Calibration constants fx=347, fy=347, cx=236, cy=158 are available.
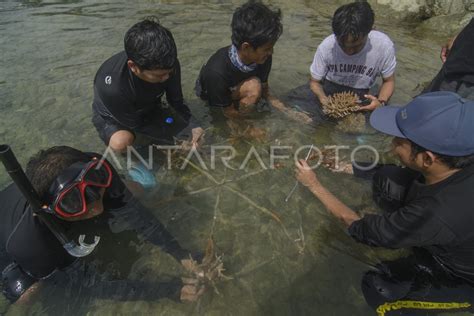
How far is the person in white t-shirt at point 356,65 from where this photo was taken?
4.61m

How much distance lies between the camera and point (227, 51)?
15.1 ft

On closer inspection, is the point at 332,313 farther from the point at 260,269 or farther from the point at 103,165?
the point at 103,165

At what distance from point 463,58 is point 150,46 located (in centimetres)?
310

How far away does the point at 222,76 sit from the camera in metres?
4.52

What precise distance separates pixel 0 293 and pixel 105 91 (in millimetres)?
2229

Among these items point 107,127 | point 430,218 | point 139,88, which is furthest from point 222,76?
point 430,218

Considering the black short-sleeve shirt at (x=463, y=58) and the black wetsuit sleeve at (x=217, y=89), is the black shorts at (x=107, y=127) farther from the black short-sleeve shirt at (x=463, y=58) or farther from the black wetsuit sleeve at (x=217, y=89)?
the black short-sleeve shirt at (x=463, y=58)

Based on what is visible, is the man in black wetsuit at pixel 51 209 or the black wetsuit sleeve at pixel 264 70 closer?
the man in black wetsuit at pixel 51 209

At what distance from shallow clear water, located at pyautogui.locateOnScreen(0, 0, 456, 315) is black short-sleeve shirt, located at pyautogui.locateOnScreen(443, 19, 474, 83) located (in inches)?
56.5

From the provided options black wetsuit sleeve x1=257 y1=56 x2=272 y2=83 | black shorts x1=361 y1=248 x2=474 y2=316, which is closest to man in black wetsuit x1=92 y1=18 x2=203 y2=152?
black wetsuit sleeve x1=257 y1=56 x2=272 y2=83

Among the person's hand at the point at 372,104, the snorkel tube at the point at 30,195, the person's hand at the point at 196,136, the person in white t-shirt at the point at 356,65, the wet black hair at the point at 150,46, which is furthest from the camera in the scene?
the person's hand at the point at 372,104

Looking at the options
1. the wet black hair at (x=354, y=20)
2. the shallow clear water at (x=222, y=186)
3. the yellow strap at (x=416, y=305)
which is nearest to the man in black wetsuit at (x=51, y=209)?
the shallow clear water at (x=222, y=186)

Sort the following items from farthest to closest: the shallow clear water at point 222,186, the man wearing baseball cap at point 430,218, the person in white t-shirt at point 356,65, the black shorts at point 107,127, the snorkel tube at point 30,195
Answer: the person in white t-shirt at point 356,65 → the black shorts at point 107,127 → the shallow clear water at point 222,186 → the man wearing baseball cap at point 430,218 → the snorkel tube at point 30,195

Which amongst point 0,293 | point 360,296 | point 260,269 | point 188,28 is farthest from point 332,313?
point 188,28
